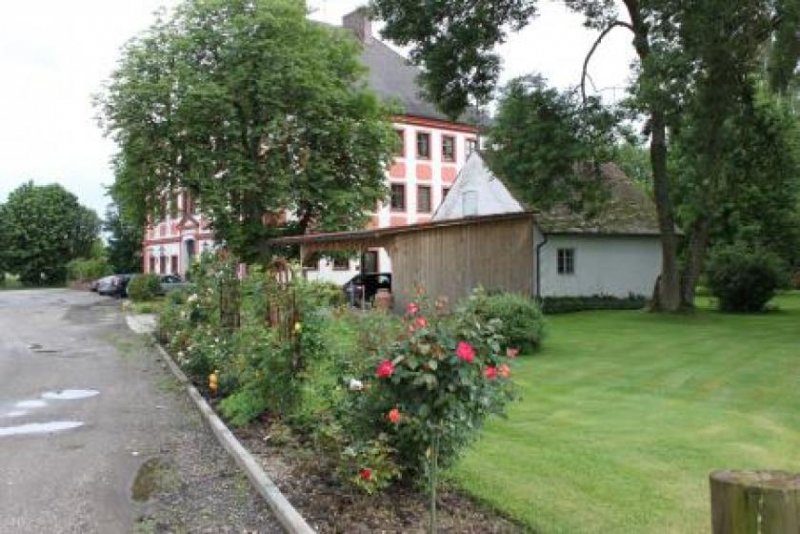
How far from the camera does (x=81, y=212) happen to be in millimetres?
84562

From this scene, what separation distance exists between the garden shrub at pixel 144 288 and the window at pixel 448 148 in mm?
21529

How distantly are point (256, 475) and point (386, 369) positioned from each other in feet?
8.29

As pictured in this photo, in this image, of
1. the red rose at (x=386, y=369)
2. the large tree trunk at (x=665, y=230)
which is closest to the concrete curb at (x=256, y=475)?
the red rose at (x=386, y=369)

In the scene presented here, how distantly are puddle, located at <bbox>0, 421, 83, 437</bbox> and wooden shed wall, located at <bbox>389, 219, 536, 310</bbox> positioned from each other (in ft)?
61.0

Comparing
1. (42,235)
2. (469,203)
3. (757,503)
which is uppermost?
(42,235)

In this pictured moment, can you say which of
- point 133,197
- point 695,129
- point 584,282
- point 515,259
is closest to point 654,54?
point 695,129

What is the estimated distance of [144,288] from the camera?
42.6 m

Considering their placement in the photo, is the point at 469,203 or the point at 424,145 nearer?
the point at 469,203

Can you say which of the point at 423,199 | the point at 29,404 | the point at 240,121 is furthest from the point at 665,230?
the point at 423,199

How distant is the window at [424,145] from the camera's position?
2160 inches

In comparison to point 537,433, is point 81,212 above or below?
above

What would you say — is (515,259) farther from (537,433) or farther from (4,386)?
(537,433)

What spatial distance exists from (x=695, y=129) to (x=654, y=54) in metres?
2.38

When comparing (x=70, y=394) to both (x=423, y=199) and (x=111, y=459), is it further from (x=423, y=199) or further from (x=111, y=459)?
(x=423, y=199)
